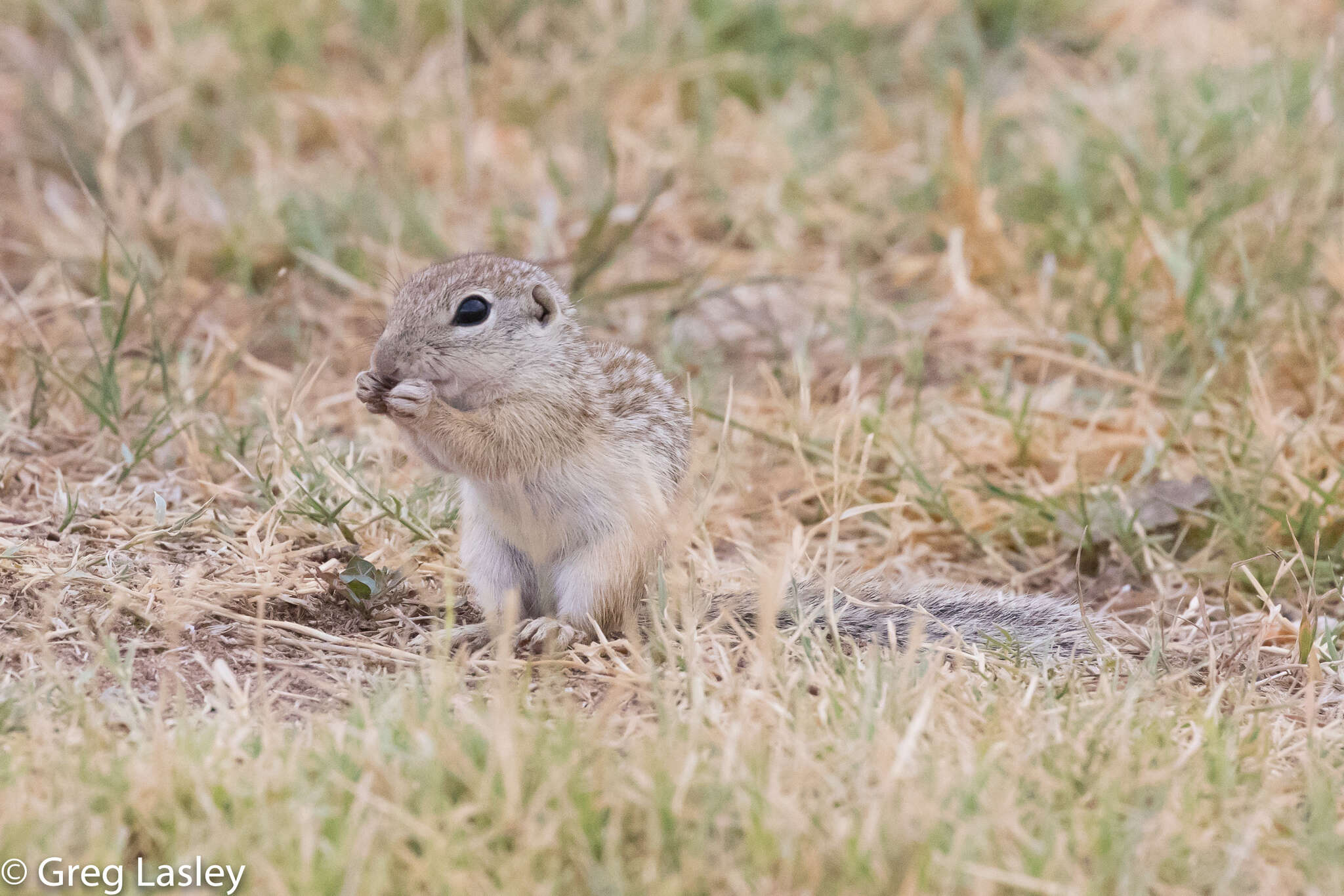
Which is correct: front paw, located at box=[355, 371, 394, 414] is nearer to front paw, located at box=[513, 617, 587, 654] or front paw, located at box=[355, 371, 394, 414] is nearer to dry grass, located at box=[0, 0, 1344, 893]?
dry grass, located at box=[0, 0, 1344, 893]

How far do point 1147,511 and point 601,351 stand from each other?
4.93ft

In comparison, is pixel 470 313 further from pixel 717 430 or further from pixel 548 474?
pixel 717 430

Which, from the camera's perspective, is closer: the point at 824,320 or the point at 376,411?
the point at 376,411

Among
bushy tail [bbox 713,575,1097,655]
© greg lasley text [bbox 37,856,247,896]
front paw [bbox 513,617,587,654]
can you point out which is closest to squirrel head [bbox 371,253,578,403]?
front paw [bbox 513,617,587,654]

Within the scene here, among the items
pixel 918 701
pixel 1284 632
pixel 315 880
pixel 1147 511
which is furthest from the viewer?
pixel 1147 511

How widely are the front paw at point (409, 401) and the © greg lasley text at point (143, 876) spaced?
1.18 metres

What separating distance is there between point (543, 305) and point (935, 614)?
111 cm

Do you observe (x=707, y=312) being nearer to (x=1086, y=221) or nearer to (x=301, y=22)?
(x=1086, y=221)

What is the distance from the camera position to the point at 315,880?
190 centimetres

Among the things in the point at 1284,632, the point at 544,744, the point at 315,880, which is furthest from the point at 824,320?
the point at 315,880

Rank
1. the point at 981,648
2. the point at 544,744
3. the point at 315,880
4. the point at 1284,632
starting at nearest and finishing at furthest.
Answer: the point at 315,880 < the point at 544,744 < the point at 981,648 < the point at 1284,632

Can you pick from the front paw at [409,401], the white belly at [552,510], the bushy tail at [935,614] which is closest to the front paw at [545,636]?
the white belly at [552,510]

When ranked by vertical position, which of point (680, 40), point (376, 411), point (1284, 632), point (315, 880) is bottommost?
point (1284, 632)
